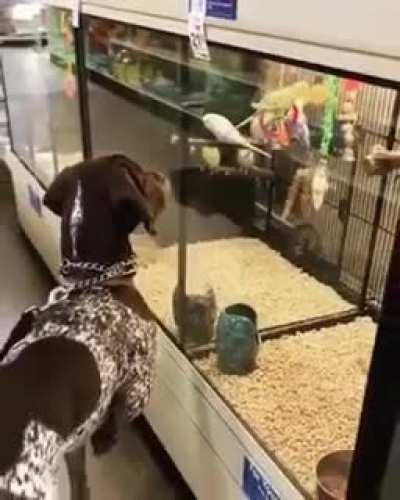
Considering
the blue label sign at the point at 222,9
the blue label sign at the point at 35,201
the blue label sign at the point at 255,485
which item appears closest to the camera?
the blue label sign at the point at 222,9

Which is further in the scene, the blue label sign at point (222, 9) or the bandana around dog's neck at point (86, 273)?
the bandana around dog's neck at point (86, 273)

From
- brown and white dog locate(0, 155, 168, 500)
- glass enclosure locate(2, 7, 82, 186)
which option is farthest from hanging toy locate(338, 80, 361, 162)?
glass enclosure locate(2, 7, 82, 186)

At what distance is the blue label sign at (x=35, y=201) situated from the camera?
266cm

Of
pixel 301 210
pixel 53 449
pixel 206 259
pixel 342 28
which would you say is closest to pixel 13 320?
pixel 206 259

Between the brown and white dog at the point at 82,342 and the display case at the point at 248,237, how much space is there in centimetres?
22

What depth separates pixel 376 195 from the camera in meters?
1.48

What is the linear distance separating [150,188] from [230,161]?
1.74 ft

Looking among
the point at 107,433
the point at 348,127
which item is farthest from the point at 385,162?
the point at 107,433

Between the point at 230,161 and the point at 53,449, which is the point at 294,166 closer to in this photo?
the point at 230,161

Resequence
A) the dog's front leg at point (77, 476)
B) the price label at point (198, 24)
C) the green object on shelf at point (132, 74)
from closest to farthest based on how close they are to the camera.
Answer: the price label at point (198, 24)
the dog's front leg at point (77, 476)
the green object on shelf at point (132, 74)

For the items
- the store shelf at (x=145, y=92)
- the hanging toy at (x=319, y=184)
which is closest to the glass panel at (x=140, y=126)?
the store shelf at (x=145, y=92)

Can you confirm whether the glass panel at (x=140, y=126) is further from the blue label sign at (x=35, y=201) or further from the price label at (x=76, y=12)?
the blue label sign at (x=35, y=201)

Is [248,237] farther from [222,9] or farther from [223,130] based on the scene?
[222,9]

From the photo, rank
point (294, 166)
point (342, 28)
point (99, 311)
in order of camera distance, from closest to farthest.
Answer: point (342, 28) → point (99, 311) → point (294, 166)
